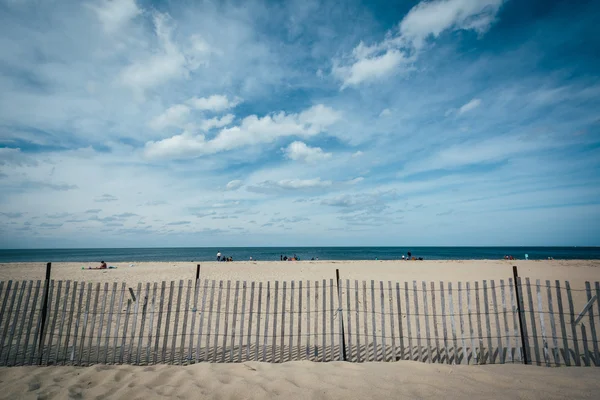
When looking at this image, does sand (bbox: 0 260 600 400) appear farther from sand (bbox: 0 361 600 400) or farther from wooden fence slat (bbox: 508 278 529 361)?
wooden fence slat (bbox: 508 278 529 361)

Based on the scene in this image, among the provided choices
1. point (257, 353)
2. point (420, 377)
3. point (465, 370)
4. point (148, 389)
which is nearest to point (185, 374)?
point (148, 389)

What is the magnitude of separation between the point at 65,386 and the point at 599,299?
1135 cm

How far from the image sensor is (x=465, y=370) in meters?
5.85

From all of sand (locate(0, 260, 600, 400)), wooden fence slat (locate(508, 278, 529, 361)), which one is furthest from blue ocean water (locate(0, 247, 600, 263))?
wooden fence slat (locate(508, 278, 529, 361))

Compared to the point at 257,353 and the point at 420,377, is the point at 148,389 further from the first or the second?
the point at 420,377

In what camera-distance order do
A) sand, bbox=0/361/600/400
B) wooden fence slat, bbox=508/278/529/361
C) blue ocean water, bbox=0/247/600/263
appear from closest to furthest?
sand, bbox=0/361/600/400 → wooden fence slat, bbox=508/278/529/361 → blue ocean water, bbox=0/247/600/263

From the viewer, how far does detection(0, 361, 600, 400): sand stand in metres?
4.85

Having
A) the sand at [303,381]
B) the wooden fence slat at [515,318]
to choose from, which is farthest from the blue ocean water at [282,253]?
the wooden fence slat at [515,318]

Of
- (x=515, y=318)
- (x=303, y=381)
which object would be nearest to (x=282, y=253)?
(x=515, y=318)

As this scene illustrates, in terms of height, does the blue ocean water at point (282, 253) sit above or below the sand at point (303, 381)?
below

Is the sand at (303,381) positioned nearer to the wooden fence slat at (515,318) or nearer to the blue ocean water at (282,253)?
the wooden fence slat at (515,318)

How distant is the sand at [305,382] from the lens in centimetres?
485

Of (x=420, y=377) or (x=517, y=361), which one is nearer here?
(x=420, y=377)

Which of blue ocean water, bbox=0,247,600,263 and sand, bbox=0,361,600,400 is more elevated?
sand, bbox=0,361,600,400
